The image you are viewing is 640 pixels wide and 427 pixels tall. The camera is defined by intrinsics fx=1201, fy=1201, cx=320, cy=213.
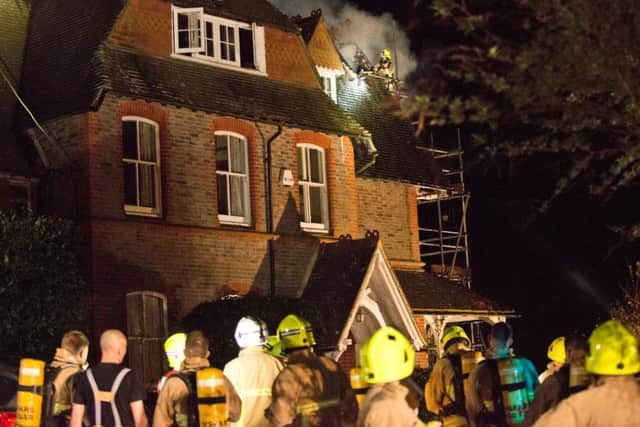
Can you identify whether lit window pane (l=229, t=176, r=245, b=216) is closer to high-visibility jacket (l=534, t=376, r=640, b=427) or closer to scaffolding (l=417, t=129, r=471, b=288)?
scaffolding (l=417, t=129, r=471, b=288)

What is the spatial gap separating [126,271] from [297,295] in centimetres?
408

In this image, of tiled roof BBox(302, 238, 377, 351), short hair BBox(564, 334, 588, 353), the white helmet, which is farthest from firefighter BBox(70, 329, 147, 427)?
tiled roof BBox(302, 238, 377, 351)

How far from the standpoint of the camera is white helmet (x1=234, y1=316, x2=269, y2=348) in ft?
37.9

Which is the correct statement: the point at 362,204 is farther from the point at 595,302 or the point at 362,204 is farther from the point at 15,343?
the point at 595,302

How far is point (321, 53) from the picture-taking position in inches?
1142

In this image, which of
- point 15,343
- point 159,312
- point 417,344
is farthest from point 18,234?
point 417,344

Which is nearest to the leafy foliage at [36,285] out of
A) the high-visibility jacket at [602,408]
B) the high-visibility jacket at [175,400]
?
the high-visibility jacket at [175,400]

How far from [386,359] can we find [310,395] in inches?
66.9

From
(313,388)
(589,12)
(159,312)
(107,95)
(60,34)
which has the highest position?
(60,34)

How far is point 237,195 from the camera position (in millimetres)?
23781

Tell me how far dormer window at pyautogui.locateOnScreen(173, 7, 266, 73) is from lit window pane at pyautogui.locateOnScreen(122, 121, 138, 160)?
2.08 m

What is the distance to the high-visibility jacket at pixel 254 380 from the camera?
454 inches

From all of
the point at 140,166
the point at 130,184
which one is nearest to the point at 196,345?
the point at 130,184

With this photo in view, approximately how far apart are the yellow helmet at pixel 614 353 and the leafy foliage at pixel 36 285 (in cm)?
1284
